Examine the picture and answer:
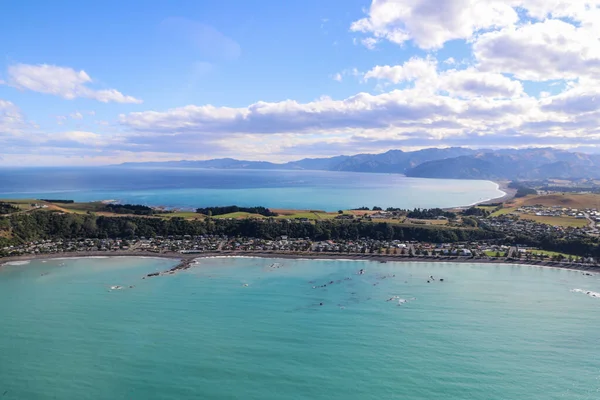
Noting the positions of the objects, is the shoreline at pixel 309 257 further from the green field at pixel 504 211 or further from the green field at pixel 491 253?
the green field at pixel 504 211

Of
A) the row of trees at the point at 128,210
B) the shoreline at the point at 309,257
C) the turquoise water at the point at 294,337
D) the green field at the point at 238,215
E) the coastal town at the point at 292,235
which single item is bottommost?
the turquoise water at the point at 294,337

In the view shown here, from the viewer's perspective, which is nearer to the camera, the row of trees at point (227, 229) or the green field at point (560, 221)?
the row of trees at point (227, 229)

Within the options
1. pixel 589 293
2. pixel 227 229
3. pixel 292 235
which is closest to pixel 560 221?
pixel 589 293

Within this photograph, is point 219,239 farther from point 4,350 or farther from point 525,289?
point 525,289

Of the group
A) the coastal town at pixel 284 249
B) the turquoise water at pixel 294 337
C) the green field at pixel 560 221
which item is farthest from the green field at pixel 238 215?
the green field at pixel 560 221

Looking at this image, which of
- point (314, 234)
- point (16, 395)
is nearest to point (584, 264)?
point (314, 234)

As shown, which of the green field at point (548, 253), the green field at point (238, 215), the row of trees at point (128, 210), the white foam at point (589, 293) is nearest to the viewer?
the white foam at point (589, 293)

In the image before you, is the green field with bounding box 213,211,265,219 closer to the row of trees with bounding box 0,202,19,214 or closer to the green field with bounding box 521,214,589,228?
the row of trees with bounding box 0,202,19,214

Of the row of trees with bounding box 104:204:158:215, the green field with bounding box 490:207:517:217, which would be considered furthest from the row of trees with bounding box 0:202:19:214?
the green field with bounding box 490:207:517:217

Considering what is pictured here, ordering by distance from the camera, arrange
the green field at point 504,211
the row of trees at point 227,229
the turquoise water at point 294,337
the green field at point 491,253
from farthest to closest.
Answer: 1. the green field at point 504,211
2. the row of trees at point 227,229
3. the green field at point 491,253
4. the turquoise water at point 294,337
